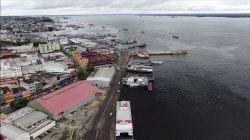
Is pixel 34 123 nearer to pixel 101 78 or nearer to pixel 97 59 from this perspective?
pixel 101 78

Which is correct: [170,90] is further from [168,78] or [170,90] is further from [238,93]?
[238,93]

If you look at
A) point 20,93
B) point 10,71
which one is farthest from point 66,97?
point 10,71

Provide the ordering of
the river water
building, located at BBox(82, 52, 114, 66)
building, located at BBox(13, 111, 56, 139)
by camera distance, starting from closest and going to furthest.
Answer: building, located at BBox(13, 111, 56, 139), the river water, building, located at BBox(82, 52, 114, 66)

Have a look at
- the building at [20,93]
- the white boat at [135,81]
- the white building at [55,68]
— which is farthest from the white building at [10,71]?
the white boat at [135,81]

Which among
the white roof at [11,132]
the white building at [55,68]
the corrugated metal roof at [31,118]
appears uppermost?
the white building at [55,68]

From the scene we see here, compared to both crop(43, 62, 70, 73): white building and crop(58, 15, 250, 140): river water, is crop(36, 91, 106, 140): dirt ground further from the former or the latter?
crop(43, 62, 70, 73): white building

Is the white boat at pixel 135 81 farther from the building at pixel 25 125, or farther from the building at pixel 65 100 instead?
the building at pixel 25 125

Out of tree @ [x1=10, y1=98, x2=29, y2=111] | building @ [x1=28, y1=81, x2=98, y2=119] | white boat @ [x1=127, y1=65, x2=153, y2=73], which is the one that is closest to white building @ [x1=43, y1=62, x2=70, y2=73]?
building @ [x1=28, y1=81, x2=98, y2=119]
